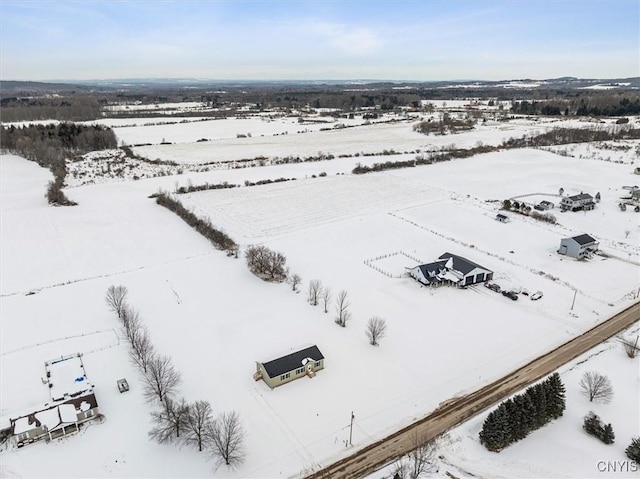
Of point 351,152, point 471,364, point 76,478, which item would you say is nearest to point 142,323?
point 76,478

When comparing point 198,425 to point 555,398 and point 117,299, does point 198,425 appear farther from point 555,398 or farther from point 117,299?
point 555,398

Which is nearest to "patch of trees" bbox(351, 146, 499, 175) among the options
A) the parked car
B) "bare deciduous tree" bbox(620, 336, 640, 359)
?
the parked car

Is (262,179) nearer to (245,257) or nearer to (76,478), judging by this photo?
(245,257)

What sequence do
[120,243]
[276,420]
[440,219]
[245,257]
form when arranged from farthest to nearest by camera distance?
1. [440,219]
2. [120,243]
3. [245,257]
4. [276,420]

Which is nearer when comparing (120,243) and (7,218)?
(120,243)

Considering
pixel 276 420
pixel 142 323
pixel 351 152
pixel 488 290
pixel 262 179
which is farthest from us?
pixel 351 152

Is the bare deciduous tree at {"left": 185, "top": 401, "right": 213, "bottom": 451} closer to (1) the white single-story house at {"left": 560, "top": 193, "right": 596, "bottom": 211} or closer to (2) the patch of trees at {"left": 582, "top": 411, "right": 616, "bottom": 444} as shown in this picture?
(2) the patch of trees at {"left": 582, "top": 411, "right": 616, "bottom": 444}

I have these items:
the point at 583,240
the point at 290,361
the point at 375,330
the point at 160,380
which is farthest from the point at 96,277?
the point at 583,240
